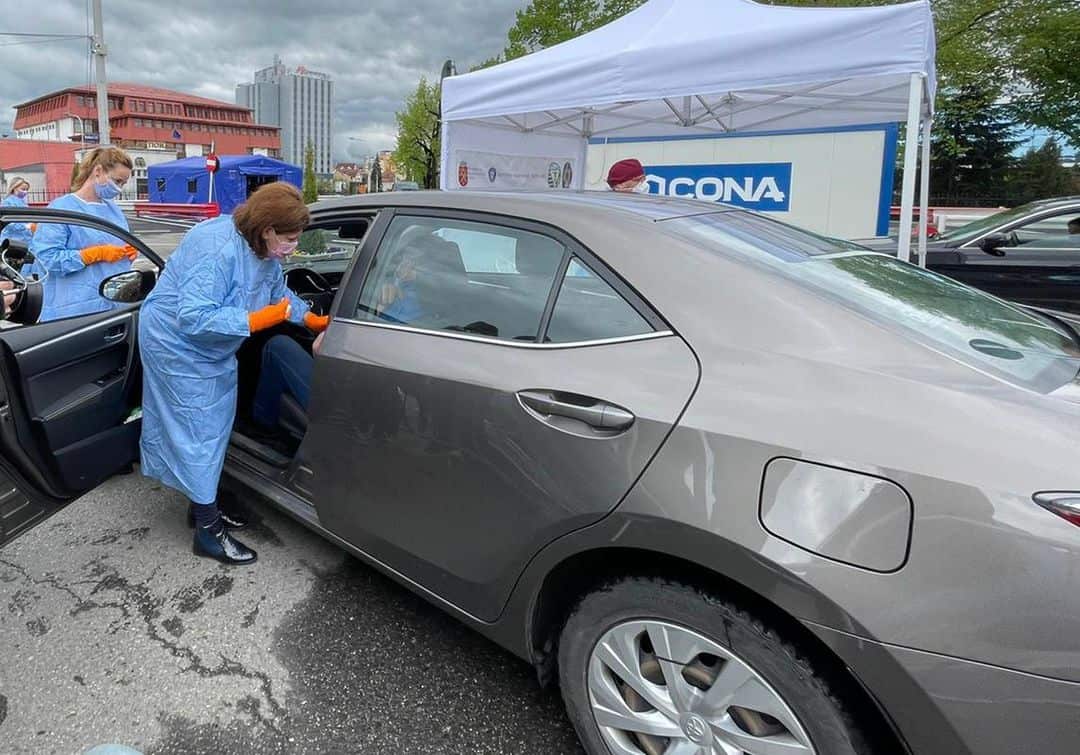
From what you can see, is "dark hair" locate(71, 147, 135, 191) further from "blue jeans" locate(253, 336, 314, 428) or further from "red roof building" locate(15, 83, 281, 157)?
"red roof building" locate(15, 83, 281, 157)

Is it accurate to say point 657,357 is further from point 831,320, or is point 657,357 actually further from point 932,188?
point 932,188

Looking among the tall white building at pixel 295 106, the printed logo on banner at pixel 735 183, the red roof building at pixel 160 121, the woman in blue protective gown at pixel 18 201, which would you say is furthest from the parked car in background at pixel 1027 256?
the tall white building at pixel 295 106

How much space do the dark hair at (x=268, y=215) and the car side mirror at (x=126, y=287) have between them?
676 mm

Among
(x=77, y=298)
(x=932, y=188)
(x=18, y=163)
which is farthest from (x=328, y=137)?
(x=77, y=298)

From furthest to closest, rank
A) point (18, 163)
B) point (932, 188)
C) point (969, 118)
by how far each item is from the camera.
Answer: point (18, 163), point (932, 188), point (969, 118)

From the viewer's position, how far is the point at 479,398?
1.75m

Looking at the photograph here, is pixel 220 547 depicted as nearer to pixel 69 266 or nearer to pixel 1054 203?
pixel 69 266

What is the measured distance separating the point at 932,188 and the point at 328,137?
117 metres

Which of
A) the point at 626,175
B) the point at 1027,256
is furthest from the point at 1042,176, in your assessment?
the point at 626,175

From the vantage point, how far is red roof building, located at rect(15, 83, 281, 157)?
80.6m

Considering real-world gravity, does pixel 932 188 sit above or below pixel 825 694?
above

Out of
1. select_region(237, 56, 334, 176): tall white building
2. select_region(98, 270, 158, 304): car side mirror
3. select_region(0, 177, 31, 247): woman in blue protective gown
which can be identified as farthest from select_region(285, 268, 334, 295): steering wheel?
select_region(237, 56, 334, 176): tall white building

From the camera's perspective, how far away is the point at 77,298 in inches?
154

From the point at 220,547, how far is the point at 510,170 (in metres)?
5.95
